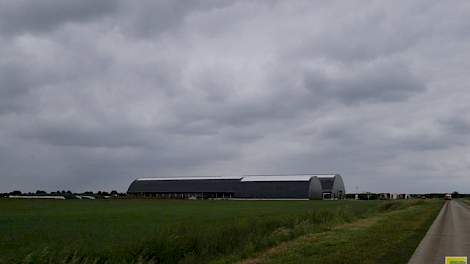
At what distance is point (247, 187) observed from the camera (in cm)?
14750

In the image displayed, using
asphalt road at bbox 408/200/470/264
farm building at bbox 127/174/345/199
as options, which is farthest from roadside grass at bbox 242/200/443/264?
farm building at bbox 127/174/345/199

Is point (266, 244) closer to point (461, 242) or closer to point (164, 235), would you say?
point (164, 235)

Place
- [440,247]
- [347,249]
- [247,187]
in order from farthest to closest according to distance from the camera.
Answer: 1. [247,187]
2. [440,247]
3. [347,249]

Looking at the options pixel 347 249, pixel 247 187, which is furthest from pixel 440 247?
pixel 247 187

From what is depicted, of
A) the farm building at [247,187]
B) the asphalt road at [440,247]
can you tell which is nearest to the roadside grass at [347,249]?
the asphalt road at [440,247]

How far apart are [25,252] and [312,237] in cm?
1336

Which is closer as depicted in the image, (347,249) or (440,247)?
(347,249)

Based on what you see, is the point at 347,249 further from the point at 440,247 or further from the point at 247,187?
the point at 247,187

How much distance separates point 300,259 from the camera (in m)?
18.5

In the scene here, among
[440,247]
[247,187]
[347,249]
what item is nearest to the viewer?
[347,249]

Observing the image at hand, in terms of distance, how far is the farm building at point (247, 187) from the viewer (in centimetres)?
14125

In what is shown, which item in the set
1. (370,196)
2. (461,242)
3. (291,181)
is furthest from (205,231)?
(370,196)

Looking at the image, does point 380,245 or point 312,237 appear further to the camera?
point 312,237

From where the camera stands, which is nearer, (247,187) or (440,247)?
(440,247)
